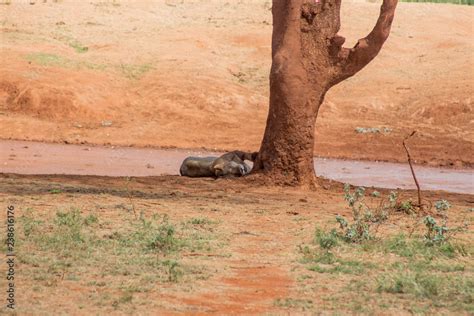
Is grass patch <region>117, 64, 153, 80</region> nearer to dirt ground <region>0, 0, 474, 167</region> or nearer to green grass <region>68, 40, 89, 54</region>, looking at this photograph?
dirt ground <region>0, 0, 474, 167</region>

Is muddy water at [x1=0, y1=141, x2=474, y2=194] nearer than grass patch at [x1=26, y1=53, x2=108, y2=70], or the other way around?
muddy water at [x1=0, y1=141, x2=474, y2=194]

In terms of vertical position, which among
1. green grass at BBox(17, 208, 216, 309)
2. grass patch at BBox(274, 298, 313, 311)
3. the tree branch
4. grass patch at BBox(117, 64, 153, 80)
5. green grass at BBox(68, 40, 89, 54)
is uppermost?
the tree branch

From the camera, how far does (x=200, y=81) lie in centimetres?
2189

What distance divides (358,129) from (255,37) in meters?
5.65

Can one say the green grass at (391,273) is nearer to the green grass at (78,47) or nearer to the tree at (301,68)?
the tree at (301,68)

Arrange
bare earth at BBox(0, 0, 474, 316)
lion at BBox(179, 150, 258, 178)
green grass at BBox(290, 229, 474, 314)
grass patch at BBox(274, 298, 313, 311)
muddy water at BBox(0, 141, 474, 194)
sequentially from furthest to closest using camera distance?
muddy water at BBox(0, 141, 474, 194), lion at BBox(179, 150, 258, 178), bare earth at BBox(0, 0, 474, 316), green grass at BBox(290, 229, 474, 314), grass patch at BBox(274, 298, 313, 311)

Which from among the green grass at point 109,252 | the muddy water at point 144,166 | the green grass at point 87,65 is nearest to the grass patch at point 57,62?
the green grass at point 87,65

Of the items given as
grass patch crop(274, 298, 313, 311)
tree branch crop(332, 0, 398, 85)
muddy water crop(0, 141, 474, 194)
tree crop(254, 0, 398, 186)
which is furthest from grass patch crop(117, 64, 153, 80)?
grass patch crop(274, 298, 313, 311)

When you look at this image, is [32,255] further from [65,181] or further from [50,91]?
[50,91]

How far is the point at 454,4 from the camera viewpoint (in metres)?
30.4

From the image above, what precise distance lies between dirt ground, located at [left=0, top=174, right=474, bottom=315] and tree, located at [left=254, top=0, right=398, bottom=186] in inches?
45.6

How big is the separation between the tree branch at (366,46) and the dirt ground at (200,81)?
5866 millimetres

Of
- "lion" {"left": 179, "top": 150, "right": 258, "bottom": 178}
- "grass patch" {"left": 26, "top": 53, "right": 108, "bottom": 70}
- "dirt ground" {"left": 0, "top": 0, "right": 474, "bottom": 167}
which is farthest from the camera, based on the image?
"grass patch" {"left": 26, "top": 53, "right": 108, "bottom": 70}

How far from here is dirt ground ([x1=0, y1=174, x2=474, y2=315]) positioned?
6.62 meters
